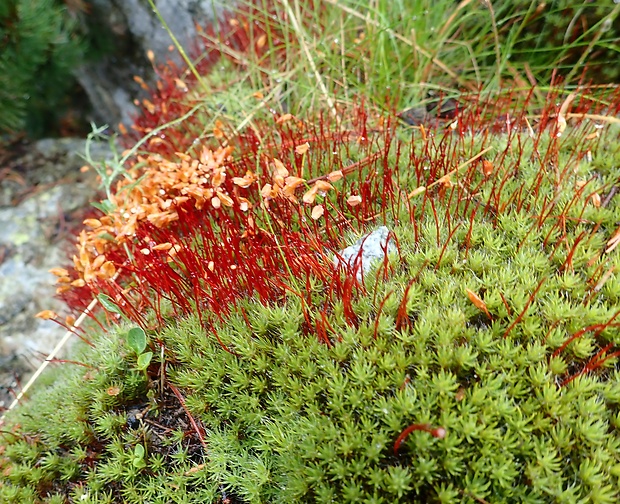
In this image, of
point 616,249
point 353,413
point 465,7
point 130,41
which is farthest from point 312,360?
point 130,41

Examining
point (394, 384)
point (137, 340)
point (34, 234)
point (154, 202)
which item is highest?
point (154, 202)

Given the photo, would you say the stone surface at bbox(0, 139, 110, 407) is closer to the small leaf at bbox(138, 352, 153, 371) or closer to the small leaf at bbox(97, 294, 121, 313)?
the small leaf at bbox(97, 294, 121, 313)

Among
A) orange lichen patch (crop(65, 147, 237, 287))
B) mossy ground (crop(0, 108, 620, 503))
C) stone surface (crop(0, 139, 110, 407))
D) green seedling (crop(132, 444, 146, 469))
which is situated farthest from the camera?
stone surface (crop(0, 139, 110, 407))

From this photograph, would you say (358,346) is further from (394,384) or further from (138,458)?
(138,458)

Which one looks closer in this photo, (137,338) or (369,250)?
(137,338)

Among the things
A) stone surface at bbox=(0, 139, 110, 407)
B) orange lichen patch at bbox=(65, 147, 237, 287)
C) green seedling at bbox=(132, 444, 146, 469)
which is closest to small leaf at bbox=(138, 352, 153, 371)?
green seedling at bbox=(132, 444, 146, 469)

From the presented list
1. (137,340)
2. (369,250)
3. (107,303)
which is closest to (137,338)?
(137,340)

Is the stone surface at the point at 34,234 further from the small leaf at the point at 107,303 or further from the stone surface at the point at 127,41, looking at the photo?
the small leaf at the point at 107,303

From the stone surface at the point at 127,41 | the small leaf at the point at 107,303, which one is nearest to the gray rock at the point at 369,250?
the small leaf at the point at 107,303
